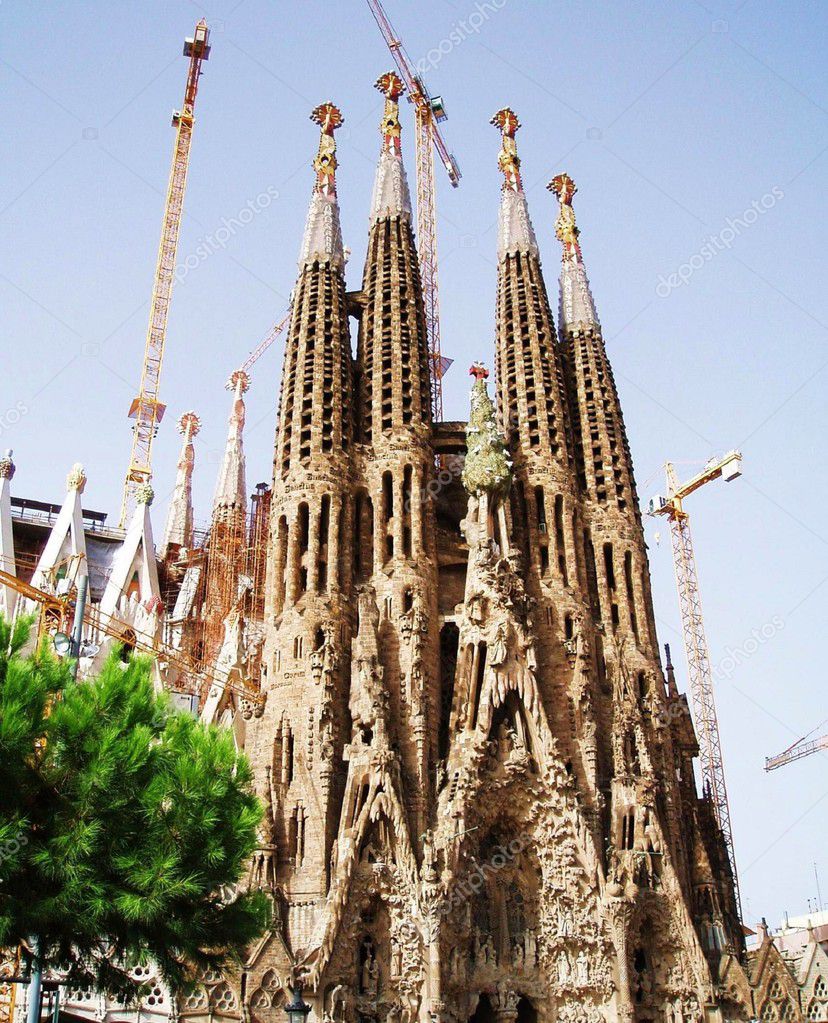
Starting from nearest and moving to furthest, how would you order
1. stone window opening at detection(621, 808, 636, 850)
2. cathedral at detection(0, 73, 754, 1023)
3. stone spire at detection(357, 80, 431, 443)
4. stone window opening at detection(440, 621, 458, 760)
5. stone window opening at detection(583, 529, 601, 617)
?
cathedral at detection(0, 73, 754, 1023), stone window opening at detection(621, 808, 636, 850), stone window opening at detection(440, 621, 458, 760), stone spire at detection(357, 80, 431, 443), stone window opening at detection(583, 529, 601, 617)

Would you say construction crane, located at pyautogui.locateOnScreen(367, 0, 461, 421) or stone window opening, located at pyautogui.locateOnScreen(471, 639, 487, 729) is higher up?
construction crane, located at pyautogui.locateOnScreen(367, 0, 461, 421)

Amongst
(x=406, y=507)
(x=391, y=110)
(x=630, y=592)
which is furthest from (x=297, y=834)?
(x=391, y=110)

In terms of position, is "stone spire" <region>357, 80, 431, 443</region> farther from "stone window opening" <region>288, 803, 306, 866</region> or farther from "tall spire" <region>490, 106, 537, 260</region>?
"stone window opening" <region>288, 803, 306, 866</region>

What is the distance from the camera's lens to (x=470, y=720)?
32875 millimetres

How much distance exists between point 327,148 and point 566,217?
11.2 m

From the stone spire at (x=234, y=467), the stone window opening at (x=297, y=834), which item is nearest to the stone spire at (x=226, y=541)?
the stone spire at (x=234, y=467)

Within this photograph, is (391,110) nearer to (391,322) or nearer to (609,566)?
(391,322)

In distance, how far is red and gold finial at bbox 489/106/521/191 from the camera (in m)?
48.3

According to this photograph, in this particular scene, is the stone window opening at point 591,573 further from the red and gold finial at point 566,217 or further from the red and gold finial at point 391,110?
the red and gold finial at point 391,110

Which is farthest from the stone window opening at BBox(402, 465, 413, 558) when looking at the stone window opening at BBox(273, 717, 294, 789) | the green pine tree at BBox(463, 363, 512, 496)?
the stone window opening at BBox(273, 717, 294, 789)

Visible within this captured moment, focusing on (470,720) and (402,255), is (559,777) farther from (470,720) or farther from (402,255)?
(402,255)

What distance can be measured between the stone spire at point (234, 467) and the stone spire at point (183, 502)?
5.09 m

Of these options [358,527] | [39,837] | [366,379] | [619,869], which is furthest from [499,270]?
[39,837]

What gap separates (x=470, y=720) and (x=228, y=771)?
1508cm
